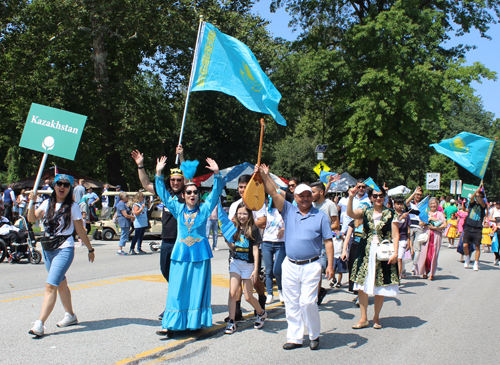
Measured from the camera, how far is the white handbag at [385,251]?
6426 millimetres

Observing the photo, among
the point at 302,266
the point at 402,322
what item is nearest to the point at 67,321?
the point at 302,266

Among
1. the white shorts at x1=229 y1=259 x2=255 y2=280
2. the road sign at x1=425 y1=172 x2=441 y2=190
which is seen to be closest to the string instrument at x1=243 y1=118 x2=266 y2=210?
the white shorts at x1=229 y1=259 x2=255 y2=280

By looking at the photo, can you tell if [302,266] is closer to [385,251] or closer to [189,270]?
[189,270]

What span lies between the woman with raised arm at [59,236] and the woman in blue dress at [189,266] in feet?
3.77

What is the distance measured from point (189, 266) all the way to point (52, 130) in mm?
2896

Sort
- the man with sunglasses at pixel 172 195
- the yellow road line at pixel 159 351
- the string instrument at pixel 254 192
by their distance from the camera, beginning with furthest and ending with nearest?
the man with sunglasses at pixel 172 195, the string instrument at pixel 254 192, the yellow road line at pixel 159 351

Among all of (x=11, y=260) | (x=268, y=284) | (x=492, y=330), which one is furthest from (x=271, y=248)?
(x=11, y=260)

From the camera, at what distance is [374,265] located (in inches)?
256

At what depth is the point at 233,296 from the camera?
605 cm

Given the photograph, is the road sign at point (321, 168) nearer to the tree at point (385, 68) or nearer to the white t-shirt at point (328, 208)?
the tree at point (385, 68)

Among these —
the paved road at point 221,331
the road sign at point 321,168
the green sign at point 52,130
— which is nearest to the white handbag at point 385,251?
the paved road at point 221,331

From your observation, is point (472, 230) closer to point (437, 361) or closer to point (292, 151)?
point (437, 361)

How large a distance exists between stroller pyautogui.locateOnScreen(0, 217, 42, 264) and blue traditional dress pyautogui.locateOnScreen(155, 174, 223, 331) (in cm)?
756

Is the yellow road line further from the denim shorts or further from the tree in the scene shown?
the tree
